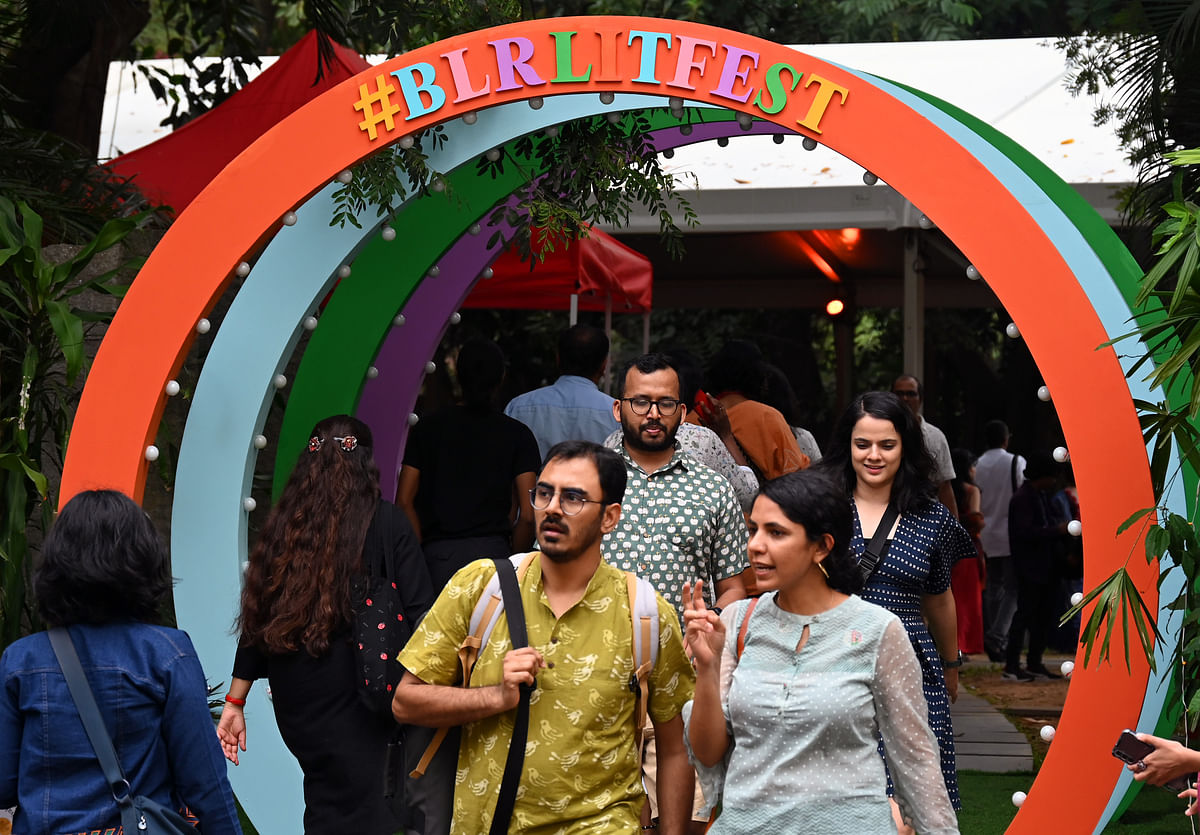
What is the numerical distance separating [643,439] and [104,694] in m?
2.13

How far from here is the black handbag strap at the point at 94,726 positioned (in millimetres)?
3270

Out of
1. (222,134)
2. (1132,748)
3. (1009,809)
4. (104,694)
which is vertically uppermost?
(222,134)

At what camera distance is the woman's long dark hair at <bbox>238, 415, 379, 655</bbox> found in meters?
4.36

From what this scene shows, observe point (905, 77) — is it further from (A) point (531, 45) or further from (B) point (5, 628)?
(B) point (5, 628)

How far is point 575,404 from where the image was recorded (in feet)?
23.5

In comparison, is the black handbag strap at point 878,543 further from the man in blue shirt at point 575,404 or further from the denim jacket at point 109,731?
the man in blue shirt at point 575,404

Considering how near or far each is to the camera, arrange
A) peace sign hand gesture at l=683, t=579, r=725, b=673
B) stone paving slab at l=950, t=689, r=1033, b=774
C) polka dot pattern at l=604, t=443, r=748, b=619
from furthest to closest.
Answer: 1. stone paving slab at l=950, t=689, r=1033, b=774
2. polka dot pattern at l=604, t=443, r=748, b=619
3. peace sign hand gesture at l=683, t=579, r=725, b=673

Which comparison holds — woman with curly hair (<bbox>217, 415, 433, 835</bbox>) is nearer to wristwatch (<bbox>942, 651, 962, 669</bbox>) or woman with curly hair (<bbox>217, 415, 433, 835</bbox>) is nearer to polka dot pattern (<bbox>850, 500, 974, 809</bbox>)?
polka dot pattern (<bbox>850, 500, 974, 809</bbox>)

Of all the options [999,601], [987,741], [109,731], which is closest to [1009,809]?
[987,741]

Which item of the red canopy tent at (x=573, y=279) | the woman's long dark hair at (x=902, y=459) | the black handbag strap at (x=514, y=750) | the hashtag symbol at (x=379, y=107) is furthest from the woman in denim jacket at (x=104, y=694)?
the red canopy tent at (x=573, y=279)

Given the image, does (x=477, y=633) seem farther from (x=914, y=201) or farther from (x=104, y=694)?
(x=914, y=201)

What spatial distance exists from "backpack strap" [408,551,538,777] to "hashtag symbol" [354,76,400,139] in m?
2.32

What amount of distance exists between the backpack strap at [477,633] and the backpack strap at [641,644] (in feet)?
1.05

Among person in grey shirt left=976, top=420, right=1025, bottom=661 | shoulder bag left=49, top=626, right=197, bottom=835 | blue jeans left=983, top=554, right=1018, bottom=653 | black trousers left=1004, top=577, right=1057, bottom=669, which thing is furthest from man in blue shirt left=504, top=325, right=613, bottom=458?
blue jeans left=983, top=554, right=1018, bottom=653
